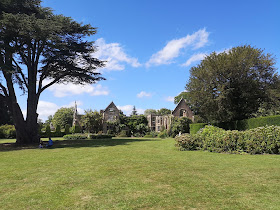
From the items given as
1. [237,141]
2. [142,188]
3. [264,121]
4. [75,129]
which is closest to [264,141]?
[237,141]

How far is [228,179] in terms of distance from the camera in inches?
235

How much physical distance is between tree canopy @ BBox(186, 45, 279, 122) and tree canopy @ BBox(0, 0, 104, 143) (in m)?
13.7

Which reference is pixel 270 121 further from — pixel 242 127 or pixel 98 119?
pixel 98 119

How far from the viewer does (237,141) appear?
1242 cm

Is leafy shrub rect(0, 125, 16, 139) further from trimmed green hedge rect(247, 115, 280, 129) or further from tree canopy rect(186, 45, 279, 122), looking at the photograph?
trimmed green hedge rect(247, 115, 280, 129)

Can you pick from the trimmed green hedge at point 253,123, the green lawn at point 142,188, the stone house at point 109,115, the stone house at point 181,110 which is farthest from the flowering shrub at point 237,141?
the stone house at point 109,115

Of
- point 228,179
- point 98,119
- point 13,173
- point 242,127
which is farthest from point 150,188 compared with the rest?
point 98,119

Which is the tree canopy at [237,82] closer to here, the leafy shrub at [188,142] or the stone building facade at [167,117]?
the leafy shrub at [188,142]

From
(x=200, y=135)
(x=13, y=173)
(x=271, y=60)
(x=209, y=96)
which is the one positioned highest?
(x=271, y=60)

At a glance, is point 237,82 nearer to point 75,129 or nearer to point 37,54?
point 37,54

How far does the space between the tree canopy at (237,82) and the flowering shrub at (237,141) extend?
39.6 ft

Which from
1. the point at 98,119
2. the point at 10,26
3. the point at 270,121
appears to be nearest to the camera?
the point at 10,26

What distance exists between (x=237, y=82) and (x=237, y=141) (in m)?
14.5

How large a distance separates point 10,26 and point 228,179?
19.7 meters
